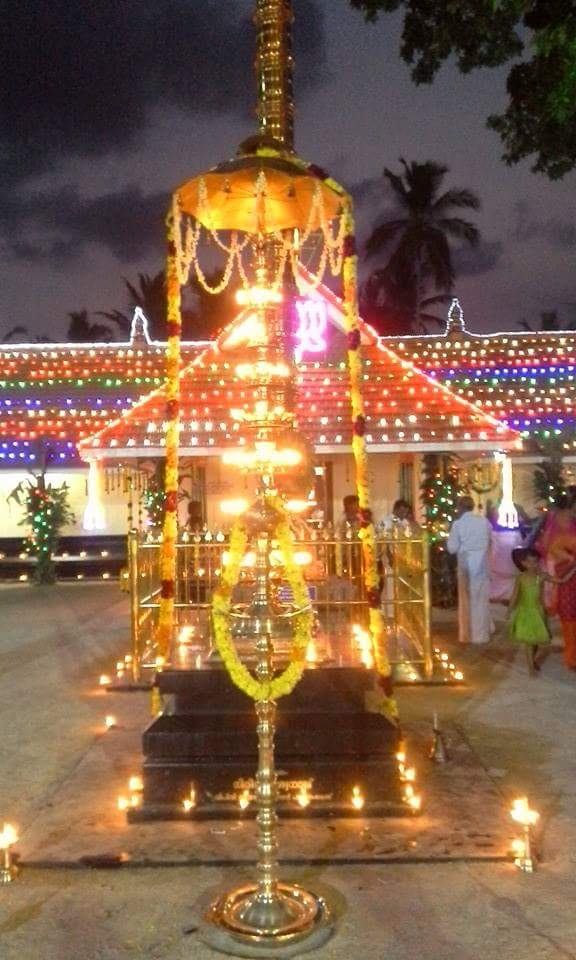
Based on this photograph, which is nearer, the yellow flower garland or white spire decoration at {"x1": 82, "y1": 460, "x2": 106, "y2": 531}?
the yellow flower garland

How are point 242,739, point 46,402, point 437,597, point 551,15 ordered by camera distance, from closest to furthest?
point 242,739 < point 551,15 < point 437,597 < point 46,402

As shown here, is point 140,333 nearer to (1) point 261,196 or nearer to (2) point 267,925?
(1) point 261,196

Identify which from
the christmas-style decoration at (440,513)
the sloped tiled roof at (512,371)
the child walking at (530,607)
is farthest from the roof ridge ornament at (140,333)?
the child walking at (530,607)

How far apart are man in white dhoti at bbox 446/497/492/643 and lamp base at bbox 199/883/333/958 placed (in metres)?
7.51

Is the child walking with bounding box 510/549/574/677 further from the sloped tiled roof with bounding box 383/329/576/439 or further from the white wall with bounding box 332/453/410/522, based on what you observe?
the sloped tiled roof with bounding box 383/329/576/439

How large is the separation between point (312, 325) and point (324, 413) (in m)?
1.83

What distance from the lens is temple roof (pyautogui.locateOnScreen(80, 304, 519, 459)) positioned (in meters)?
13.8

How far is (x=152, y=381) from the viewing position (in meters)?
21.4

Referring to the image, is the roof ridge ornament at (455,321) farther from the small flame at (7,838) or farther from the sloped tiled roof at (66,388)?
the small flame at (7,838)

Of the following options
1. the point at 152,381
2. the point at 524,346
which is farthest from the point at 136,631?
the point at 524,346

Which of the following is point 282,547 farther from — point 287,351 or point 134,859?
point 287,351

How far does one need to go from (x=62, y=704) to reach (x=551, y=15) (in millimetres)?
8613

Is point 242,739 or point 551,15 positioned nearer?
point 242,739

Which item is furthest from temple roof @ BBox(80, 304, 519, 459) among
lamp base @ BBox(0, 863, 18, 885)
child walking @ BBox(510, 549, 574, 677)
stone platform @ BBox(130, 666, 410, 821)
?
lamp base @ BBox(0, 863, 18, 885)
